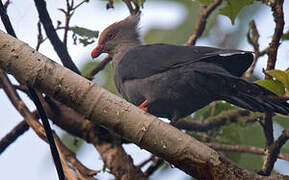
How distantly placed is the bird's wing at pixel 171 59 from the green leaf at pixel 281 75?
2.38ft

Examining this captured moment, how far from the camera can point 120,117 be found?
8.49 feet

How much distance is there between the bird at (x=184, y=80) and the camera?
3795 millimetres

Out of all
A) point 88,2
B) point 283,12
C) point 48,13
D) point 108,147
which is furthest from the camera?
point 108,147

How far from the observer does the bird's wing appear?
403 centimetres

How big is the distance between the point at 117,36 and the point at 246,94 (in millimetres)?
2551

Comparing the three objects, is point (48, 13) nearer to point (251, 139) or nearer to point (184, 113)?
point (184, 113)

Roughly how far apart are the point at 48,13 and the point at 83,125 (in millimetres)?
1250

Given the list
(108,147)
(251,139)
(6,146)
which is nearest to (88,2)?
(108,147)

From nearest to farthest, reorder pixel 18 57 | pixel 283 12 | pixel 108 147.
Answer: pixel 18 57 < pixel 283 12 < pixel 108 147

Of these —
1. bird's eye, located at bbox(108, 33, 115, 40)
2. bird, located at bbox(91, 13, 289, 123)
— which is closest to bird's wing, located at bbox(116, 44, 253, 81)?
bird, located at bbox(91, 13, 289, 123)

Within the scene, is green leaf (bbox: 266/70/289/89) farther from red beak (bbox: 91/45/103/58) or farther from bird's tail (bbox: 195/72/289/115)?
red beak (bbox: 91/45/103/58)

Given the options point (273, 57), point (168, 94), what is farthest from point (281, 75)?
point (168, 94)

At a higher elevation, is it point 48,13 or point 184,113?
point 48,13

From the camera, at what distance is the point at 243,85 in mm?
3711
